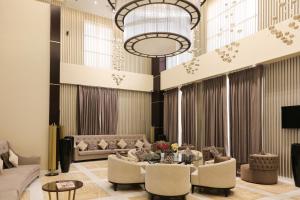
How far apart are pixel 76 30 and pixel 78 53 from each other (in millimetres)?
946

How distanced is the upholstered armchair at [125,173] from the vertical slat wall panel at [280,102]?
3.53 meters

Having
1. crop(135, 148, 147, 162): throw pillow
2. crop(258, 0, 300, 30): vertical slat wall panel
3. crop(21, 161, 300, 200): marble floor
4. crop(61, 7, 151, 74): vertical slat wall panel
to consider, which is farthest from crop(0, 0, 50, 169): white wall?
crop(258, 0, 300, 30): vertical slat wall panel

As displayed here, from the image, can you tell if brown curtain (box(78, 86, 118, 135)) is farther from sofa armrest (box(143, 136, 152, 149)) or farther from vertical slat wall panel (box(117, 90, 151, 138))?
sofa armrest (box(143, 136, 152, 149))

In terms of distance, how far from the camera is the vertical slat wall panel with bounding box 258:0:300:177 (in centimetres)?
603

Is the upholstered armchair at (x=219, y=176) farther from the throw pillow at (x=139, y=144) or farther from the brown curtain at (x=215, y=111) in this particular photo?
the throw pillow at (x=139, y=144)

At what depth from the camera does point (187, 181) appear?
4668 millimetres

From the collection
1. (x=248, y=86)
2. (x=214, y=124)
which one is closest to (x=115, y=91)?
(x=214, y=124)

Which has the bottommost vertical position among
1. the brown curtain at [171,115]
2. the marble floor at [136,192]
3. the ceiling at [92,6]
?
the marble floor at [136,192]

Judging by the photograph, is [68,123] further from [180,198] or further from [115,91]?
[180,198]

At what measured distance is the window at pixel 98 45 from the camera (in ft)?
33.8

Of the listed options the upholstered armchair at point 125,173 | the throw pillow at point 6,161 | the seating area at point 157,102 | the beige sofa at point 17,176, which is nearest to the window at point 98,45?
the seating area at point 157,102

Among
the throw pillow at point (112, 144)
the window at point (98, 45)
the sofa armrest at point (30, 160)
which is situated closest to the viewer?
the sofa armrest at point (30, 160)

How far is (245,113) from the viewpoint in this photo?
Result: 6.96m

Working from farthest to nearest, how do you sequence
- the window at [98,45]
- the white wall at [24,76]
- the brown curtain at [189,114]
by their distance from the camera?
1. the window at [98,45]
2. the brown curtain at [189,114]
3. the white wall at [24,76]
